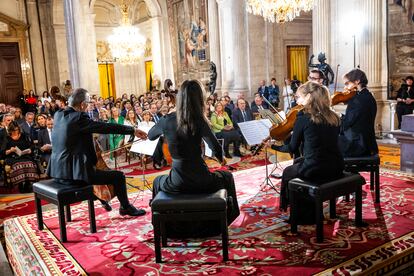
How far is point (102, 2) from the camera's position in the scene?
69.1 feet

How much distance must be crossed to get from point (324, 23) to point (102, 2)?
13948 millimetres

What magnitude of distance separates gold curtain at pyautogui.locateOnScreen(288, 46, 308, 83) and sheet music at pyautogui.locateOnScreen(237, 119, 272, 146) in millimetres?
9797

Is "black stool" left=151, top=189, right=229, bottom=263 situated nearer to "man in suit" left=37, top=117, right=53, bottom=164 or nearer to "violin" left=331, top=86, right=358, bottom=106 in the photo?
"violin" left=331, top=86, right=358, bottom=106

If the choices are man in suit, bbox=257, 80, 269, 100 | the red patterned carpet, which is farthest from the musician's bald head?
man in suit, bbox=257, 80, 269, 100

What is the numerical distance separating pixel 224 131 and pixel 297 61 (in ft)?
24.0

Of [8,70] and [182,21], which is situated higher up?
[182,21]

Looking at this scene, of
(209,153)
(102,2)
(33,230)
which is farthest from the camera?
(102,2)

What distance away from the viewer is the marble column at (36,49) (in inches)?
717

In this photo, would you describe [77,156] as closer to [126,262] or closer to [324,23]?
[126,262]

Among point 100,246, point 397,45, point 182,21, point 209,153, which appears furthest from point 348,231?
point 182,21

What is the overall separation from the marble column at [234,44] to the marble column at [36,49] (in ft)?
30.4

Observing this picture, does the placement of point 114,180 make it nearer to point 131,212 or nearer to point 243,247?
point 131,212

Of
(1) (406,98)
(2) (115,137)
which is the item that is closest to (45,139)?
(2) (115,137)

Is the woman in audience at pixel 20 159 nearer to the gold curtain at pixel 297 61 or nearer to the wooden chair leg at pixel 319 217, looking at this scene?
the wooden chair leg at pixel 319 217
